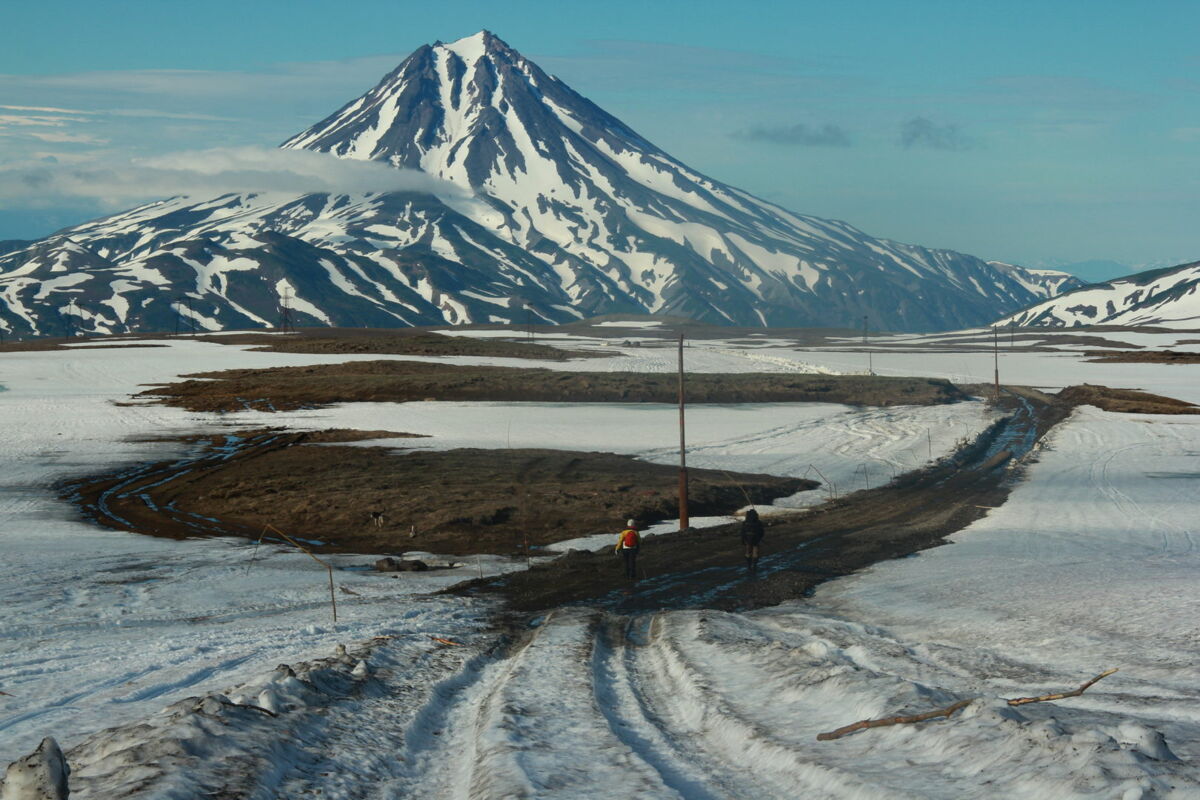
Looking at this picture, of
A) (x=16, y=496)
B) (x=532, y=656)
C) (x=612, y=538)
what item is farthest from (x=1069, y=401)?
(x=532, y=656)

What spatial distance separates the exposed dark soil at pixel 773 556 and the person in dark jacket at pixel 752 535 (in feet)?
1.22

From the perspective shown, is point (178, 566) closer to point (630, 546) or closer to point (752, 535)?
point (630, 546)

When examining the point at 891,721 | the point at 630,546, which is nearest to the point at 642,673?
the point at 891,721

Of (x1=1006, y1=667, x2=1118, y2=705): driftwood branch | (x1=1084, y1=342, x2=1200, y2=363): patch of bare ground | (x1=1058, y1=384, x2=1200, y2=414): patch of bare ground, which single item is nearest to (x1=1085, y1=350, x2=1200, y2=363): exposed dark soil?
(x1=1084, y1=342, x2=1200, y2=363): patch of bare ground

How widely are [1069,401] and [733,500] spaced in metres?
66.4

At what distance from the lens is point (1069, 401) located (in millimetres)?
100125

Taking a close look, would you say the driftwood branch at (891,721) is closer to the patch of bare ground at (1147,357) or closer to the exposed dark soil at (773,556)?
the exposed dark soil at (773,556)

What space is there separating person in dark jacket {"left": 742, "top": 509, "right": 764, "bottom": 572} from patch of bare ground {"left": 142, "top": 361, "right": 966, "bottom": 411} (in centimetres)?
5667

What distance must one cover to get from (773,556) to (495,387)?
6165 centimetres

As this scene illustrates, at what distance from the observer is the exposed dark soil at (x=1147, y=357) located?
15838 cm

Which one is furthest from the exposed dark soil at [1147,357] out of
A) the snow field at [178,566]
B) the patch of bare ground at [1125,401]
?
the snow field at [178,566]

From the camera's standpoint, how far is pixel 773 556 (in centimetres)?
3241

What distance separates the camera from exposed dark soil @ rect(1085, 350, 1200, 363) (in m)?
158

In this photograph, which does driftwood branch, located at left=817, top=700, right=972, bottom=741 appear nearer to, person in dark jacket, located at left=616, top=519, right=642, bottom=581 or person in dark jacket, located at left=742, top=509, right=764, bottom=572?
person in dark jacket, located at left=616, top=519, right=642, bottom=581
